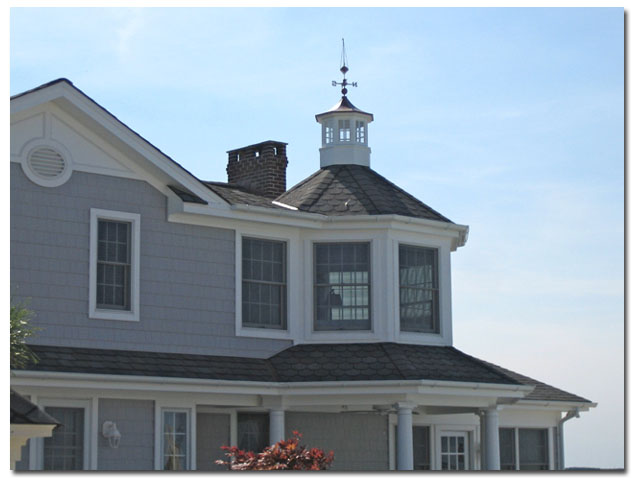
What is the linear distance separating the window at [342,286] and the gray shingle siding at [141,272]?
87 cm

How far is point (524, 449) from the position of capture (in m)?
21.9

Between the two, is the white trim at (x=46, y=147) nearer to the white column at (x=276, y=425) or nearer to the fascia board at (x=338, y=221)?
the fascia board at (x=338, y=221)

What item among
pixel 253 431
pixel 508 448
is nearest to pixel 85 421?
pixel 253 431

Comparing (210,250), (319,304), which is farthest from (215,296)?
(319,304)

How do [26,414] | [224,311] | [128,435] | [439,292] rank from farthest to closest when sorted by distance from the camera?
[439,292] < [224,311] < [128,435] < [26,414]

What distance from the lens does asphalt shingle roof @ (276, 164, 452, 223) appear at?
1966cm

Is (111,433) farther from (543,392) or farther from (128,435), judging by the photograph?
(543,392)

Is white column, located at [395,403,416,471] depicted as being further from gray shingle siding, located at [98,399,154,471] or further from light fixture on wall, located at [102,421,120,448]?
light fixture on wall, located at [102,421,120,448]

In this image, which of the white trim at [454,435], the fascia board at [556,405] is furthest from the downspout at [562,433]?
the white trim at [454,435]

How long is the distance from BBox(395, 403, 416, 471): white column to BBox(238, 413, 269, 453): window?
2162 millimetres

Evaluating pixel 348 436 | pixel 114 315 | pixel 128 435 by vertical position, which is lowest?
pixel 348 436

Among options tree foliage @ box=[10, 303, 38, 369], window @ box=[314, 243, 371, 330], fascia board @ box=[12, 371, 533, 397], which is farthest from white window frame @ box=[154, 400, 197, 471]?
window @ box=[314, 243, 371, 330]

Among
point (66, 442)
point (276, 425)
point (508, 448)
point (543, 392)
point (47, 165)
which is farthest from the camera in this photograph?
point (543, 392)

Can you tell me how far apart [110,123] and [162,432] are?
4306 mm
